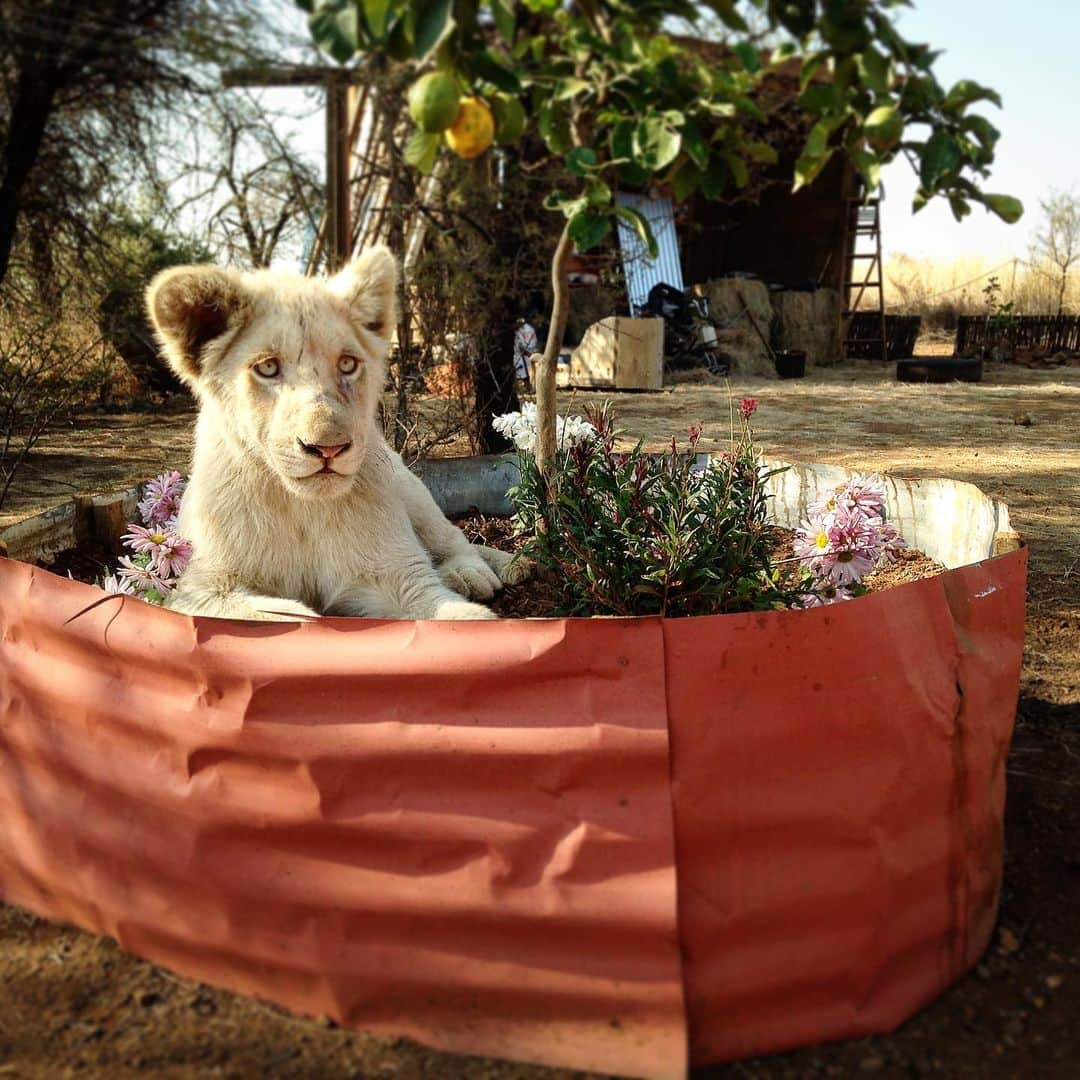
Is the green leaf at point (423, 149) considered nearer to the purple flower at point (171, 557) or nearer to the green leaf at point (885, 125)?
the green leaf at point (885, 125)

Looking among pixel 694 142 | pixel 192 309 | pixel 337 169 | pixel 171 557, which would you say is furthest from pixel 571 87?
pixel 337 169

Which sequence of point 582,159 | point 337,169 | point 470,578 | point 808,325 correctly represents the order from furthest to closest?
point 808,325 → point 337,169 → point 470,578 → point 582,159

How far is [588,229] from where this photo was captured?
6.59 ft

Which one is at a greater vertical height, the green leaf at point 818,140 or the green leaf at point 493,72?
the green leaf at point 493,72

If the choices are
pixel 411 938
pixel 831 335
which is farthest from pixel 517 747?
pixel 831 335

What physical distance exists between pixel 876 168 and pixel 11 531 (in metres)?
2.65

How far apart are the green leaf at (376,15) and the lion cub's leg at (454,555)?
7.06ft

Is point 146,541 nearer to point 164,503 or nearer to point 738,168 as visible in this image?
point 164,503

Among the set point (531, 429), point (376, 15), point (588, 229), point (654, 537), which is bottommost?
point (654, 537)

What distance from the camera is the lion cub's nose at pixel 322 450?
2.69 metres

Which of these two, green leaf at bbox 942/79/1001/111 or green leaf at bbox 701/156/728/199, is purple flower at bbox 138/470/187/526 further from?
green leaf at bbox 942/79/1001/111

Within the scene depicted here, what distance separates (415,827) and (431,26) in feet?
4.32

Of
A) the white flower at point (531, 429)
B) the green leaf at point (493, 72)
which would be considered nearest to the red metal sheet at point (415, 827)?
the green leaf at point (493, 72)

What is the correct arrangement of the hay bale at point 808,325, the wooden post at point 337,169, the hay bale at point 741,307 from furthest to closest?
1. the hay bale at point 808,325
2. the hay bale at point 741,307
3. the wooden post at point 337,169
